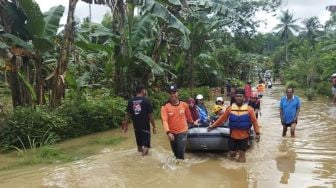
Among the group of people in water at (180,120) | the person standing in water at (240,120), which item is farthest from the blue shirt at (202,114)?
the person standing in water at (240,120)

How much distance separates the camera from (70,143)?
473 inches

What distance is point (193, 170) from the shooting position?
859 cm

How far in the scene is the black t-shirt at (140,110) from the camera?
29.0 ft

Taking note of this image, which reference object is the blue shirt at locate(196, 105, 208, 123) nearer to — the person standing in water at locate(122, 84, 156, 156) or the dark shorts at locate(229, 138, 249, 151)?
the dark shorts at locate(229, 138, 249, 151)

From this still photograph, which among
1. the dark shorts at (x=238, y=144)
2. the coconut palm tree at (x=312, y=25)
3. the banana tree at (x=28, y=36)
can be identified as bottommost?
the dark shorts at (x=238, y=144)

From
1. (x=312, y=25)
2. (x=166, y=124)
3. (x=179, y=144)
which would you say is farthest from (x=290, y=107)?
(x=312, y=25)

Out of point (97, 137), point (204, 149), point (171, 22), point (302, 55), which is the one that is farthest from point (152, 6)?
point (302, 55)

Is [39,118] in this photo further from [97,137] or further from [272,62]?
[272,62]

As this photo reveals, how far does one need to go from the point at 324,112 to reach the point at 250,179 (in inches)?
497

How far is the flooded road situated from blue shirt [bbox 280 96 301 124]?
683 mm

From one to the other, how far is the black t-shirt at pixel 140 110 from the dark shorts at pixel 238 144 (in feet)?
5.43

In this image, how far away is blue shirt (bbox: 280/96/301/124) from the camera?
434 inches

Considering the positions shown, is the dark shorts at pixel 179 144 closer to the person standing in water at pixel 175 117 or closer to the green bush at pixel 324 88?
the person standing in water at pixel 175 117

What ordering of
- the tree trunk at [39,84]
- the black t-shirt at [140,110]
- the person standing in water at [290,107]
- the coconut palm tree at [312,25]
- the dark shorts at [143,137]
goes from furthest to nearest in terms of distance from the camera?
the coconut palm tree at [312,25], the tree trunk at [39,84], the person standing in water at [290,107], the dark shorts at [143,137], the black t-shirt at [140,110]
